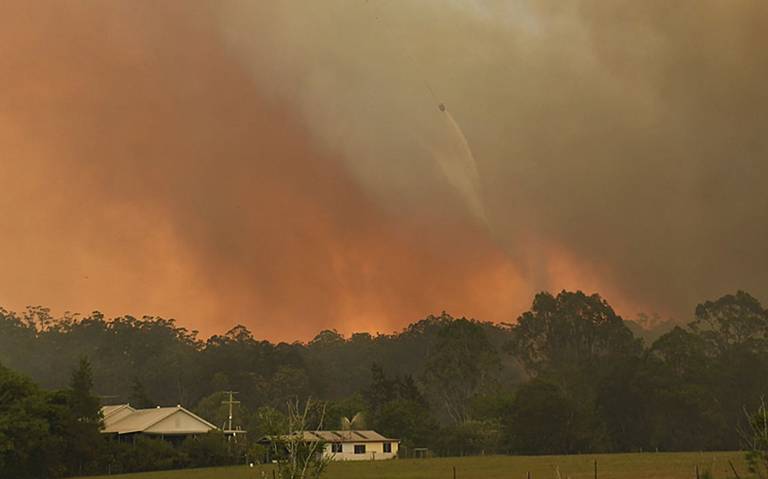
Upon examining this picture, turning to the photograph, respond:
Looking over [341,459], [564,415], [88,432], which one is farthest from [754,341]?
[88,432]

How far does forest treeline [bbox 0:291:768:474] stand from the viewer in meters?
105

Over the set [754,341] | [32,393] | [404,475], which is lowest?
[404,475]

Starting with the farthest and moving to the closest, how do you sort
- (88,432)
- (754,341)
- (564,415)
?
(754,341) → (564,415) → (88,432)

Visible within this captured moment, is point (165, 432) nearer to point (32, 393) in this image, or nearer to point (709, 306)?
point (32, 393)

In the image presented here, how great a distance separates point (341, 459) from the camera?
9069 cm

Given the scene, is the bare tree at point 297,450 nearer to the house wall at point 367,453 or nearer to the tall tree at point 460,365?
the house wall at point 367,453

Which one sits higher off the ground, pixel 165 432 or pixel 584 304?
pixel 584 304

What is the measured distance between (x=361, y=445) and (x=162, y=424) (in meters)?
20.7

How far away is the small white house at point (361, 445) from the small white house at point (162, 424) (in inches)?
506

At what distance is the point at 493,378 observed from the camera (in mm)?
150625

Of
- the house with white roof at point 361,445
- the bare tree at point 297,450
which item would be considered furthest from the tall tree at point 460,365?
the bare tree at point 297,450

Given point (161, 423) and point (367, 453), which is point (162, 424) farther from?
point (367, 453)

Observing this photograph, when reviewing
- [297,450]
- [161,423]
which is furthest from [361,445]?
[297,450]

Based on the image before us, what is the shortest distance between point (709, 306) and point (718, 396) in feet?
145
